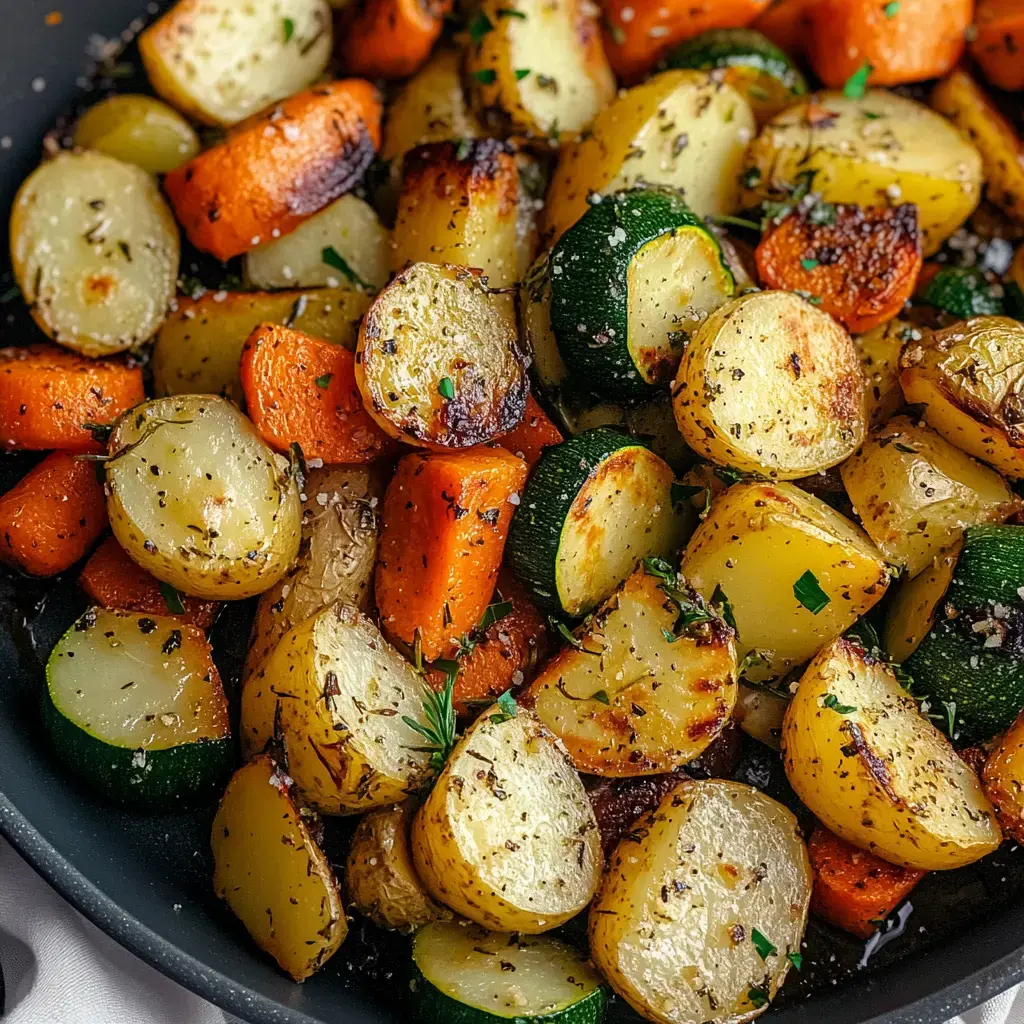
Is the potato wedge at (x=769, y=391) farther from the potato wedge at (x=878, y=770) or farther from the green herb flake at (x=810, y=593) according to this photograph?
the potato wedge at (x=878, y=770)

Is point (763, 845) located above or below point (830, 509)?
below

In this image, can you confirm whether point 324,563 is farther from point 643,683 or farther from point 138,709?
point 643,683

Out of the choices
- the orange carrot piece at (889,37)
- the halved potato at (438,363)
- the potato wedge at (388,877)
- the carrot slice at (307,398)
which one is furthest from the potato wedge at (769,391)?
the potato wedge at (388,877)

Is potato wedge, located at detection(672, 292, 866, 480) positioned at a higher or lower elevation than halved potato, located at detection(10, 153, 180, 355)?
lower

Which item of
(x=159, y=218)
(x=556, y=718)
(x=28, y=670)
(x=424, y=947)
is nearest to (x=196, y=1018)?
(x=424, y=947)

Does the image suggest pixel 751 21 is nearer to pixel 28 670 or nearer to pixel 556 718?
pixel 556 718

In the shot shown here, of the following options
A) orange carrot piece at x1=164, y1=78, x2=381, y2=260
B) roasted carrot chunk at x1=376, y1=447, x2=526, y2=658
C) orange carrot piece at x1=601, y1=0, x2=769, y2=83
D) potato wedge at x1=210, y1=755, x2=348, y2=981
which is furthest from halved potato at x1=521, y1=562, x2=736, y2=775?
orange carrot piece at x1=601, y1=0, x2=769, y2=83

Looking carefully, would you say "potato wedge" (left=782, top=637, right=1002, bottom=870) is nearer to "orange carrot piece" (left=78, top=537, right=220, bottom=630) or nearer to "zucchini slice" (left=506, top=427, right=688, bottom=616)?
"zucchini slice" (left=506, top=427, right=688, bottom=616)
